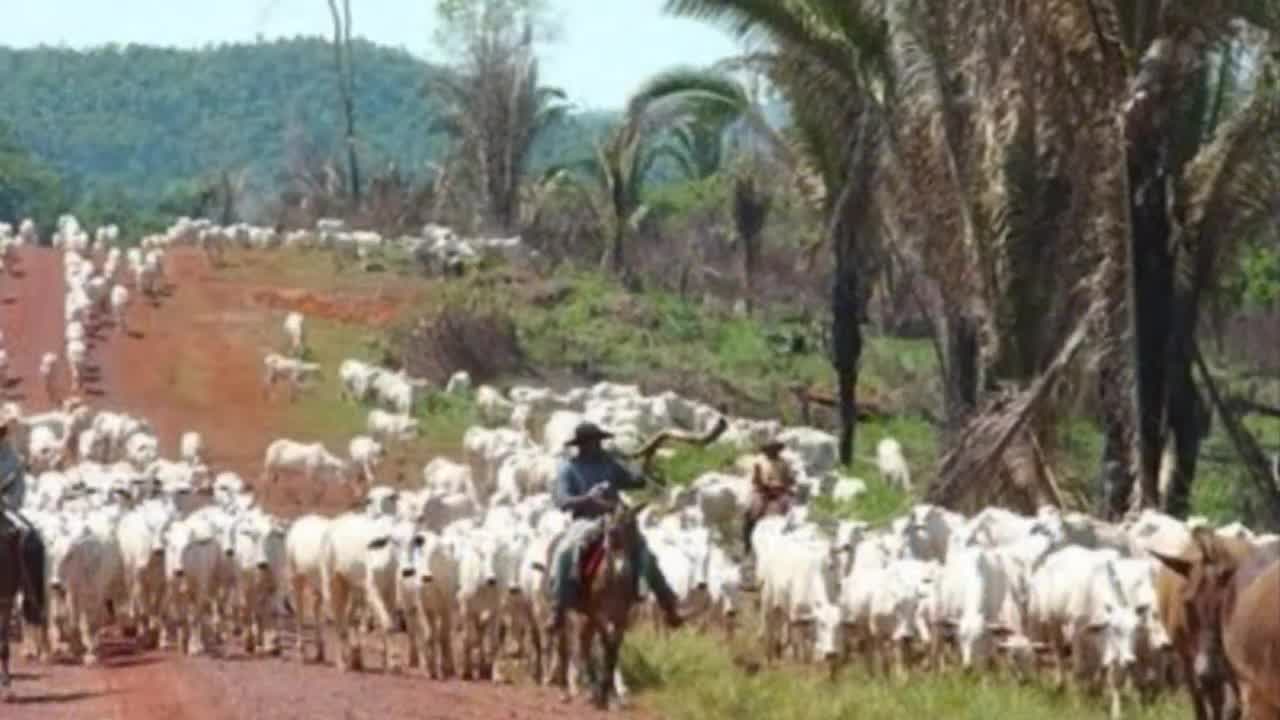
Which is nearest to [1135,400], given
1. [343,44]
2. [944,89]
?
[944,89]

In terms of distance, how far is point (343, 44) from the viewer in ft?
266

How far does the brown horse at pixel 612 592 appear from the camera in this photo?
1878 centimetres

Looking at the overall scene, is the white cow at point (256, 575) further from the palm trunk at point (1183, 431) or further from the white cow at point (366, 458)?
the white cow at point (366, 458)

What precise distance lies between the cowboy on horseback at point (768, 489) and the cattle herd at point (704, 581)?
309 mm

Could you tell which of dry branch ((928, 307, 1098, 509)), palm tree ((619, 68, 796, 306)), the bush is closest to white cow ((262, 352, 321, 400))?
the bush

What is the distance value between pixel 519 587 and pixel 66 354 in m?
25.2

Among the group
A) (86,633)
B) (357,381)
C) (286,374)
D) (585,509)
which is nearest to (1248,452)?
(585,509)

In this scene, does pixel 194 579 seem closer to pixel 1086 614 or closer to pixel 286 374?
pixel 1086 614

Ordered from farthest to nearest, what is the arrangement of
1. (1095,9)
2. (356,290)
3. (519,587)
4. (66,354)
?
(356,290), (66,354), (1095,9), (519,587)

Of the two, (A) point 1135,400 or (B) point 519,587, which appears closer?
(B) point 519,587

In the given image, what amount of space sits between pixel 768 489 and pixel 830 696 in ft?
28.6

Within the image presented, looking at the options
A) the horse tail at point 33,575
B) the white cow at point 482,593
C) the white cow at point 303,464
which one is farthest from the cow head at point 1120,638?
the white cow at point 303,464

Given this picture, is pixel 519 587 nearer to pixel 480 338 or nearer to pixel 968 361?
pixel 968 361

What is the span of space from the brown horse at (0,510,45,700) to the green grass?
410 cm
